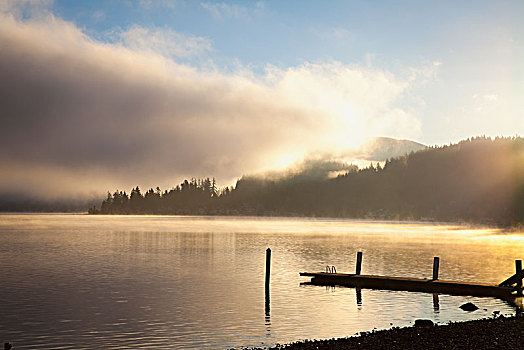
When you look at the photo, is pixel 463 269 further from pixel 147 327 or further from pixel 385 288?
pixel 147 327

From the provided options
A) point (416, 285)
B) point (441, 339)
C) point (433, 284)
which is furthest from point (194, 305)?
point (433, 284)

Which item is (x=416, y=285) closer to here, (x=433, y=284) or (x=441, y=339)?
(x=433, y=284)

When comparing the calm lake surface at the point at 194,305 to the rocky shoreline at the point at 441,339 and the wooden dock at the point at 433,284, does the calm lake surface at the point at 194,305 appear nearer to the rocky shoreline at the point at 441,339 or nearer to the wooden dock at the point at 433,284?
the wooden dock at the point at 433,284

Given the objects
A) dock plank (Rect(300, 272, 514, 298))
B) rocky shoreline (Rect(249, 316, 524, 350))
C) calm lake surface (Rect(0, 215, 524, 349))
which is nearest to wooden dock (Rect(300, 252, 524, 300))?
dock plank (Rect(300, 272, 514, 298))

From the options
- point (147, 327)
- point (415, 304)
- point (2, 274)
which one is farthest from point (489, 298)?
point (2, 274)

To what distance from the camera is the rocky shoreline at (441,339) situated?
75.1 ft

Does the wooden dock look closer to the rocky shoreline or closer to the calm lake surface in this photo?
the calm lake surface

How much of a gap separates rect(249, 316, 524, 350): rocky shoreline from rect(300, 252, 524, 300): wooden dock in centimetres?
1615

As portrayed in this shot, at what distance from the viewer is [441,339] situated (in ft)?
79.8

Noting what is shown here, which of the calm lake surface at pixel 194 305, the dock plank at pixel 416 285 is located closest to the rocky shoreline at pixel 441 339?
the calm lake surface at pixel 194 305

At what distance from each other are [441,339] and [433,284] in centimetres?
2213

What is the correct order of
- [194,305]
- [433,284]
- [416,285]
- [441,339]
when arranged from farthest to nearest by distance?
[416,285], [433,284], [194,305], [441,339]

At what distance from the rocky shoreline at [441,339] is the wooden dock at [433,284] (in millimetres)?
16149

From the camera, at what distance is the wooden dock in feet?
142
